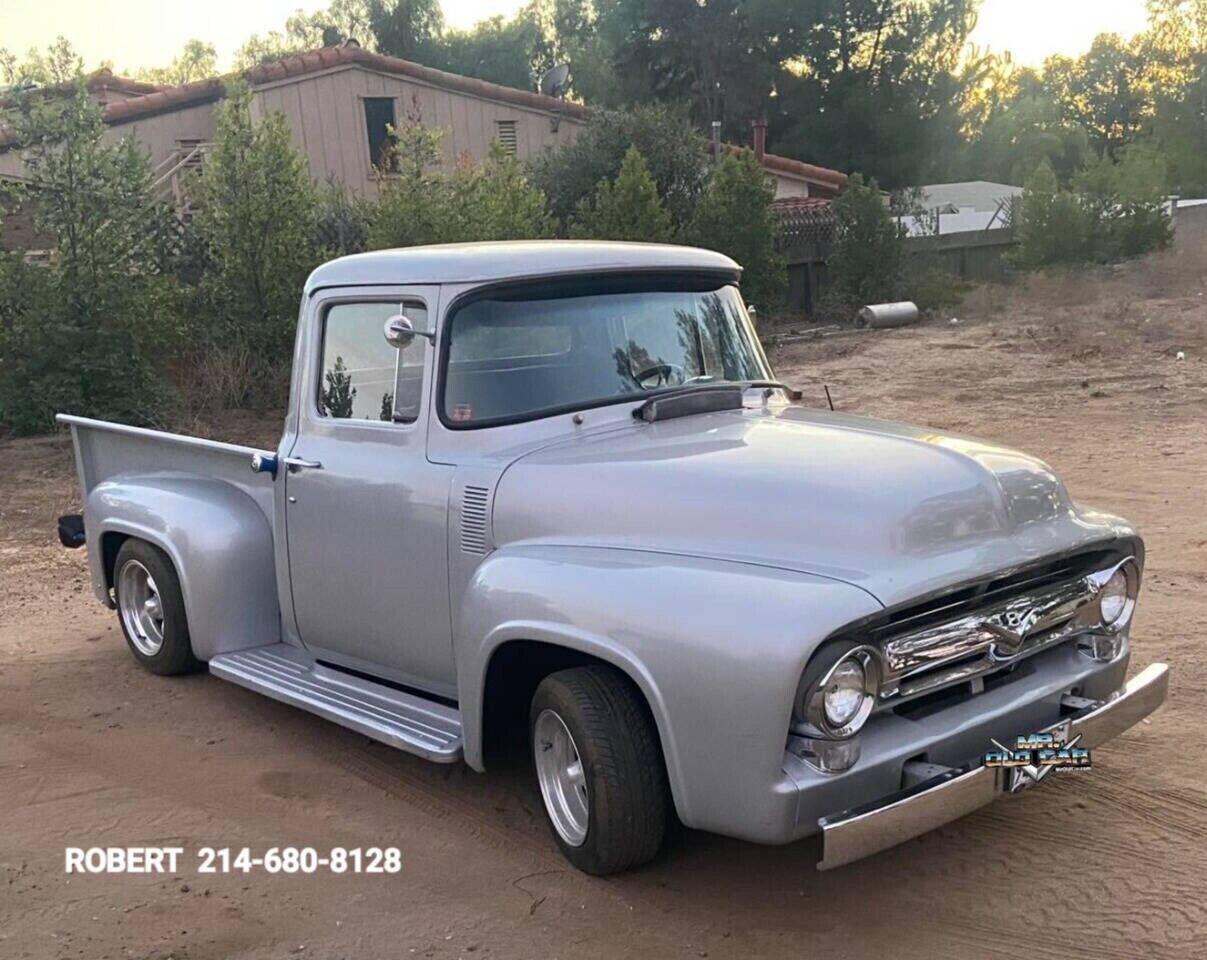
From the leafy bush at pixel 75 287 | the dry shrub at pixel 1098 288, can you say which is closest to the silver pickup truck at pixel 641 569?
the leafy bush at pixel 75 287

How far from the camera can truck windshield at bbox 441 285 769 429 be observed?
429cm

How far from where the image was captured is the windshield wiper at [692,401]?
431 cm

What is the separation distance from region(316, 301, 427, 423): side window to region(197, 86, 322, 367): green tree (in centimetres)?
881

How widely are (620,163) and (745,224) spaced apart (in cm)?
402

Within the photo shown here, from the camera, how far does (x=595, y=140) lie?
73.6ft

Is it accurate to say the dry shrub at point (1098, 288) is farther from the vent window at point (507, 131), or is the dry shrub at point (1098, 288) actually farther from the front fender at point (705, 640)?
the front fender at point (705, 640)

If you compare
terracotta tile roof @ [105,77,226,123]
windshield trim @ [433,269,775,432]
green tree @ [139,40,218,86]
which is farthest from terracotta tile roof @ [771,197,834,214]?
green tree @ [139,40,218,86]

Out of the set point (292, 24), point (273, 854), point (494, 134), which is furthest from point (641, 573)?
point (292, 24)

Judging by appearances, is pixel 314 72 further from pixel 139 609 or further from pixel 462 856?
pixel 462 856

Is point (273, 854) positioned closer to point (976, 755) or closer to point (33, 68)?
point (976, 755)

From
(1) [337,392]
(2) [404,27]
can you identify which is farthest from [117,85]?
(2) [404,27]

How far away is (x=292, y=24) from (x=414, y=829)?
64181 millimetres

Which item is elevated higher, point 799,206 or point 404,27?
point 404,27

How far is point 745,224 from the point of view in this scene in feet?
62.3
